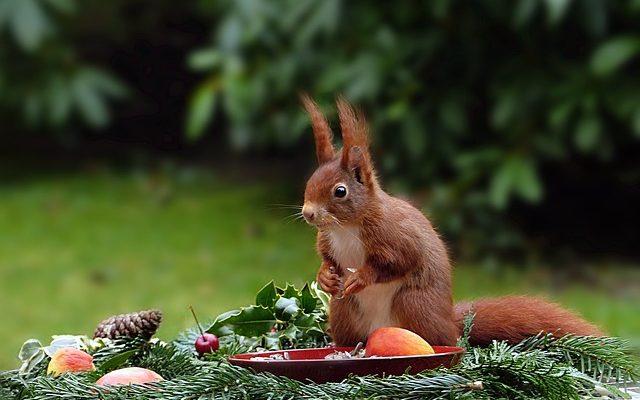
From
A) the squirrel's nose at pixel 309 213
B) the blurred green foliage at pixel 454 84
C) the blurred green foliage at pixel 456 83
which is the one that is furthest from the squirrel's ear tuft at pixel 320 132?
the blurred green foliage at pixel 456 83

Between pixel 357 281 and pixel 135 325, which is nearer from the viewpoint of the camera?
pixel 357 281

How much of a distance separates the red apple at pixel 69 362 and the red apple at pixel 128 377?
0.41 feet

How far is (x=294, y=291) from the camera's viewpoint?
1992mm

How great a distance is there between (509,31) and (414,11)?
16.3 inches

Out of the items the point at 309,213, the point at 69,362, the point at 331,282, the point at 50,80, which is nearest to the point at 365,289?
the point at 331,282

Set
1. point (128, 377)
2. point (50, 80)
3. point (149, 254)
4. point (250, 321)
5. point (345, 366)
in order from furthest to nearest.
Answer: point (50, 80)
point (149, 254)
point (250, 321)
point (128, 377)
point (345, 366)

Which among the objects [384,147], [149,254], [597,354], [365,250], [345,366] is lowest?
[345,366]

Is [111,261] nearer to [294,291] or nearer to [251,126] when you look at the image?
[251,126]

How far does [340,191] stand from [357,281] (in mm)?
138

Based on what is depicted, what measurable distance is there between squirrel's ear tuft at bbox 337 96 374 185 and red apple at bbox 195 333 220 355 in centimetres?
41

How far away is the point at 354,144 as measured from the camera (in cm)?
170

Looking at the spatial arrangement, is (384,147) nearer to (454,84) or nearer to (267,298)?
(454,84)

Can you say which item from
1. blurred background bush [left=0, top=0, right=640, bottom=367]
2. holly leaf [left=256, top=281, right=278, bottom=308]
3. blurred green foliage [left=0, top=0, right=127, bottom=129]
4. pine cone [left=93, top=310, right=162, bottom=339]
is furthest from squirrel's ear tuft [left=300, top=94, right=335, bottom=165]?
blurred green foliage [left=0, top=0, right=127, bottom=129]

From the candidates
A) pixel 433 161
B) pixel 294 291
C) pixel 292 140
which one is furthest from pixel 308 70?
pixel 294 291
